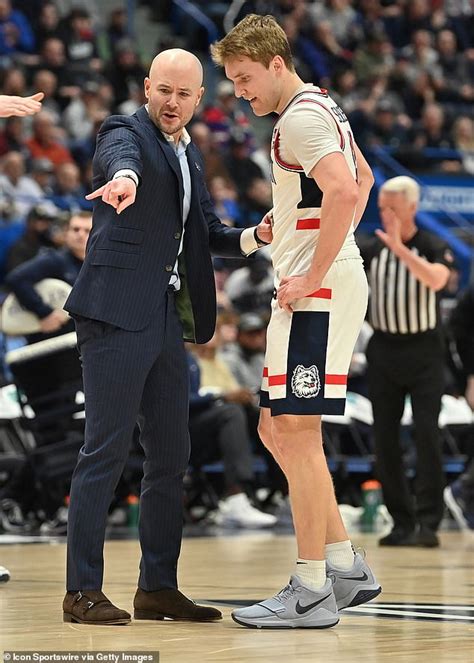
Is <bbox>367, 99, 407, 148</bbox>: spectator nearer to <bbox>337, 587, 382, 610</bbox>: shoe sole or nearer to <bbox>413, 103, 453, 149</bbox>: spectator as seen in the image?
<bbox>413, 103, 453, 149</bbox>: spectator

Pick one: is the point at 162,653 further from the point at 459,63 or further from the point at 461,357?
the point at 459,63

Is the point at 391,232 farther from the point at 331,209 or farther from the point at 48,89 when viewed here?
the point at 48,89

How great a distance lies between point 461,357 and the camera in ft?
32.6

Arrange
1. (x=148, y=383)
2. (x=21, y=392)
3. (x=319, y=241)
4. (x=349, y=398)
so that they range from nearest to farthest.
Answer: (x=319, y=241), (x=148, y=383), (x=21, y=392), (x=349, y=398)

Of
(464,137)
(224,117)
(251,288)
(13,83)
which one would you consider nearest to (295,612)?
(251,288)

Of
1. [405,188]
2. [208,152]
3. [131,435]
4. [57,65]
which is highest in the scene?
[57,65]

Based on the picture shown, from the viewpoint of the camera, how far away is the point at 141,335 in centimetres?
485

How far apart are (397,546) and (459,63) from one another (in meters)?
14.6

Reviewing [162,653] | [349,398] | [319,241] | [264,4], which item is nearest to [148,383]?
[319,241]

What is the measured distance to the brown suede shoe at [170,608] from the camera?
4.94 m

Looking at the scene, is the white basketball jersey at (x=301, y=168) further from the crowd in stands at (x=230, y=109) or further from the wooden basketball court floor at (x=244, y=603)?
the crowd in stands at (x=230, y=109)

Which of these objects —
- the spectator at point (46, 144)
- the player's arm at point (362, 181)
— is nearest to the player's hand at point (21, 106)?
the player's arm at point (362, 181)

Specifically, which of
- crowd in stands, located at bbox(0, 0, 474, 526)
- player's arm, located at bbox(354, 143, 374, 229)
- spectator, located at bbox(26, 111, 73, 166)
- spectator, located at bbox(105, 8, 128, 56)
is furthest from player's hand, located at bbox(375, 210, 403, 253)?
spectator, located at bbox(105, 8, 128, 56)

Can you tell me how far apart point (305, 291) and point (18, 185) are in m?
9.60
